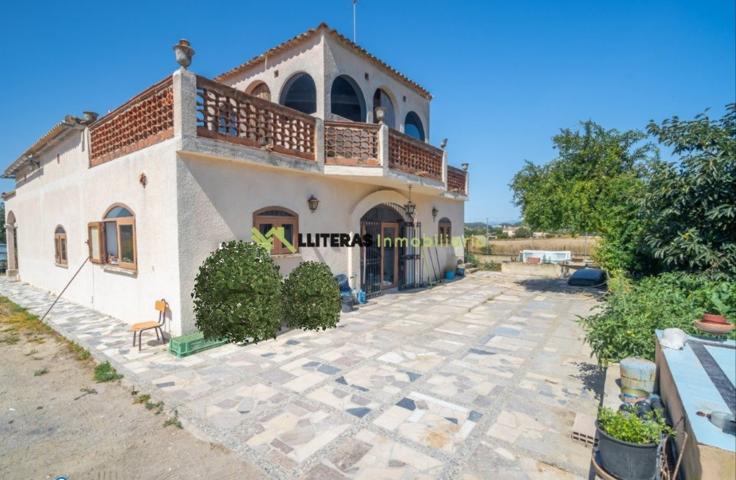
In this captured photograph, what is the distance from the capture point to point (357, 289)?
10.3 metres

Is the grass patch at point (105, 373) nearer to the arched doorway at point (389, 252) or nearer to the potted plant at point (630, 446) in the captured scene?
the potted plant at point (630, 446)

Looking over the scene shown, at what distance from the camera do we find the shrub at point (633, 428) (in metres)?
2.62

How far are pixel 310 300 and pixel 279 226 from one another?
1991 mm

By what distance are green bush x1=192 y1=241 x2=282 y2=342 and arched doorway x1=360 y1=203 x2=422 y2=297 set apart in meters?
4.73

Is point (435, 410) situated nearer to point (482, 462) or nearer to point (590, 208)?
point (482, 462)

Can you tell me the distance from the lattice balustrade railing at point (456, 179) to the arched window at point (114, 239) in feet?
37.0

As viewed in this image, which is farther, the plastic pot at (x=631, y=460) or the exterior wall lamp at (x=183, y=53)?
the exterior wall lamp at (x=183, y=53)

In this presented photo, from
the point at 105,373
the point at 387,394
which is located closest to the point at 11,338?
the point at 105,373

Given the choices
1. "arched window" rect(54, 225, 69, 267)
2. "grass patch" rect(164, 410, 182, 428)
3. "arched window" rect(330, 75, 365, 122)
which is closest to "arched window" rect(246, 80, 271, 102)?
"arched window" rect(330, 75, 365, 122)

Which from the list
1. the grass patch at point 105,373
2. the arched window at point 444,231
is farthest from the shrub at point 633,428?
the arched window at point 444,231

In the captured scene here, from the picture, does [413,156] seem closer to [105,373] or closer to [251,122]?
[251,122]

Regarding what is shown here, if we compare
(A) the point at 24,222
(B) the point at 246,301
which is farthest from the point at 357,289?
(A) the point at 24,222

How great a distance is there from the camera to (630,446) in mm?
2596

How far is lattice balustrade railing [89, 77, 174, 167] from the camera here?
21.1 feet
